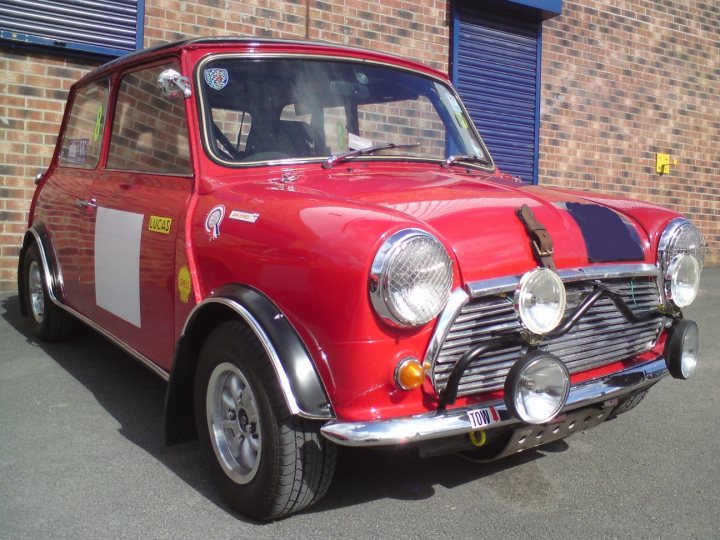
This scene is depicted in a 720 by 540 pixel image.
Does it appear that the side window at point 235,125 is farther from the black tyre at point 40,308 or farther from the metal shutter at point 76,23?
the metal shutter at point 76,23

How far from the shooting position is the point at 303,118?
329cm

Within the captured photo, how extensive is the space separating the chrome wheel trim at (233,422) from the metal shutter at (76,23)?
15.8ft

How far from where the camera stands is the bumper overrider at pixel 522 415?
2201 mm

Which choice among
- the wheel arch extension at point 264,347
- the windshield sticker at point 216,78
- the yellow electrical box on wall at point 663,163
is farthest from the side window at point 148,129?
the yellow electrical box on wall at point 663,163

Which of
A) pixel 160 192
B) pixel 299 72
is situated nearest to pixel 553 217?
pixel 299 72

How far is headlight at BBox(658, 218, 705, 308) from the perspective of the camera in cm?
297

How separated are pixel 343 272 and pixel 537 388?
28.6 inches

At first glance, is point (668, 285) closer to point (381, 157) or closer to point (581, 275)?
point (581, 275)

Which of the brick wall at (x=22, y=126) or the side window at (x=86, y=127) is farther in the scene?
the brick wall at (x=22, y=126)

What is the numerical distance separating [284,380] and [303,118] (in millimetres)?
1438

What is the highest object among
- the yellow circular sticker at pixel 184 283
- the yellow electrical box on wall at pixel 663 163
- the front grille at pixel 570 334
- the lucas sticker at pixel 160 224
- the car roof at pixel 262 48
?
the yellow electrical box on wall at pixel 663 163

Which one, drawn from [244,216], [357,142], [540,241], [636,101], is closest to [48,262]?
[357,142]

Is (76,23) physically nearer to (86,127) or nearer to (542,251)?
(86,127)

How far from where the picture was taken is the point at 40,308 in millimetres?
5039
